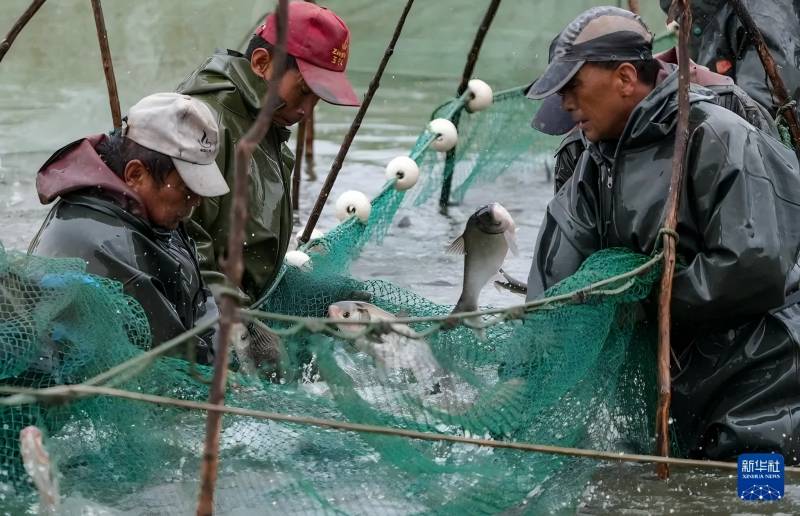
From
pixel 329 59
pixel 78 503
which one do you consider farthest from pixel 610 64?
pixel 78 503

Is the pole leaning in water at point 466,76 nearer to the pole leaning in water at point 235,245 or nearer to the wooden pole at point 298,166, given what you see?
the wooden pole at point 298,166

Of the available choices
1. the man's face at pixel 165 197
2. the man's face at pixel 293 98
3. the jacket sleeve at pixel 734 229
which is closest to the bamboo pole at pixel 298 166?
the man's face at pixel 293 98

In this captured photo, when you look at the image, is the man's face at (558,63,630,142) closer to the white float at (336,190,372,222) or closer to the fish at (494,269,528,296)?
the white float at (336,190,372,222)

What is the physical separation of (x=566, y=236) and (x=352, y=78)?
354 inches

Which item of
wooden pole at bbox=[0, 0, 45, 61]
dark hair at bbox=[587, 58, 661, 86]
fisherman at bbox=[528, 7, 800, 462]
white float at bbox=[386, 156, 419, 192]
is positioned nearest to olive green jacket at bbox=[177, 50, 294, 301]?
wooden pole at bbox=[0, 0, 45, 61]

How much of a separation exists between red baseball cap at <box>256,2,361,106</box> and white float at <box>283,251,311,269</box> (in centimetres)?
90

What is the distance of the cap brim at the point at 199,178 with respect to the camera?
4621 millimetres

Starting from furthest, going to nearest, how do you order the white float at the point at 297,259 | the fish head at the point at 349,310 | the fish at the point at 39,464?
the white float at the point at 297,259 → the fish head at the point at 349,310 → the fish at the point at 39,464

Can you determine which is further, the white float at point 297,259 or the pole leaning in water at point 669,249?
the white float at point 297,259

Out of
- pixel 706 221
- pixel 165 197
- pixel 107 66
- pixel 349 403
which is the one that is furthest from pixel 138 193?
pixel 107 66

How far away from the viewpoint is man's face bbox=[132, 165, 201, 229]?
4.65 meters

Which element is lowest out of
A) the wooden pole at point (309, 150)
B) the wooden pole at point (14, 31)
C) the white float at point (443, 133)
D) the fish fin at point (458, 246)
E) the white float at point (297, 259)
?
the wooden pole at point (309, 150)

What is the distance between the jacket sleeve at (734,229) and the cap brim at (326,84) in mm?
1810

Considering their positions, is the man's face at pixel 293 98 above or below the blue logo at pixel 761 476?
above
